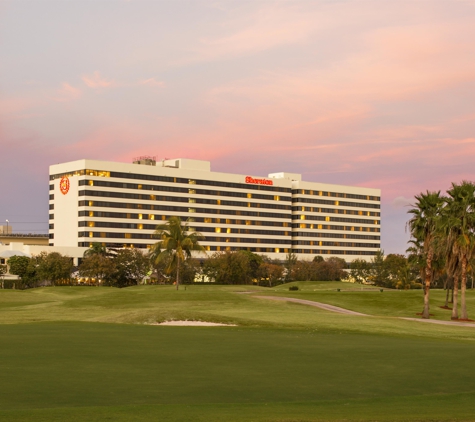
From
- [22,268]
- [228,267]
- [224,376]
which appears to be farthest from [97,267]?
[224,376]

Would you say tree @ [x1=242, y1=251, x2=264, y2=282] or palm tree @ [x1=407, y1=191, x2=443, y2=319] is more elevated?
palm tree @ [x1=407, y1=191, x2=443, y2=319]

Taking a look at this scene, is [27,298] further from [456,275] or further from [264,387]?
[264,387]

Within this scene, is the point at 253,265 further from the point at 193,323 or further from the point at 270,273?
the point at 193,323

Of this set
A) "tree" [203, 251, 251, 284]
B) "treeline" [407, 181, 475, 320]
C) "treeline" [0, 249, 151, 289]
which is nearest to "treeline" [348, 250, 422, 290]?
"tree" [203, 251, 251, 284]

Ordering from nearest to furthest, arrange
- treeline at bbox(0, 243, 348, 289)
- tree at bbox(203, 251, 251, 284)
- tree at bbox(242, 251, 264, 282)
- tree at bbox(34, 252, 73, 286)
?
1. tree at bbox(34, 252, 73, 286)
2. treeline at bbox(0, 243, 348, 289)
3. tree at bbox(203, 251, 251, 284)
4. tree at bbox(242, 251, 264, 282)

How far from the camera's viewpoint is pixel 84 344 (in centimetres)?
2939

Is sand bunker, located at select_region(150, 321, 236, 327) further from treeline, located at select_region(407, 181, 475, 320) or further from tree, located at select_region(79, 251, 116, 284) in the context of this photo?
tree, located at select_region(79, 251, 116, 284)

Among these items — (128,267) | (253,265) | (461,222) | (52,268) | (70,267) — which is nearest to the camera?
(461,222)

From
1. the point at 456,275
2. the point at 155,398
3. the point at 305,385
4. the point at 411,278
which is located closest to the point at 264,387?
the point at 305,385

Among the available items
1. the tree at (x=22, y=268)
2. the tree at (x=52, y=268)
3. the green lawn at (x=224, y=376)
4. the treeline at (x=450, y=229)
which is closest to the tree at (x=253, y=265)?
the tree at (x=52, y=268)

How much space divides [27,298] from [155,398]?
76688 mm

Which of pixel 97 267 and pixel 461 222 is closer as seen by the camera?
pixel 461 222

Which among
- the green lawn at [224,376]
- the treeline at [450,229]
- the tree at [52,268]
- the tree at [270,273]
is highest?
the treeline at [450,229]

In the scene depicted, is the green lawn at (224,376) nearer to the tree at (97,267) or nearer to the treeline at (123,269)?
the treeline at (123,269)
